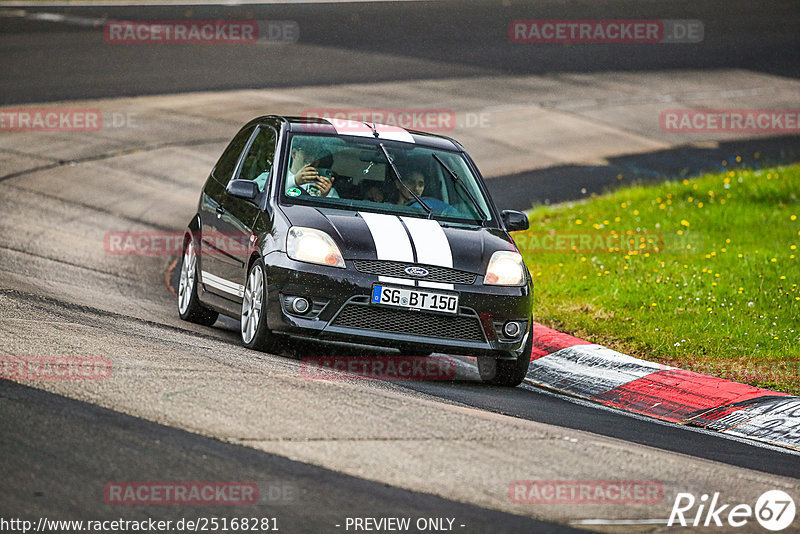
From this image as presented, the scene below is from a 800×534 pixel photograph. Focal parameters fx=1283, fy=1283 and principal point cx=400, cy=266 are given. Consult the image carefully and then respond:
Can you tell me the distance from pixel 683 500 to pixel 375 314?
9.82 ft

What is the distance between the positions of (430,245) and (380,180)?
40.5 inches

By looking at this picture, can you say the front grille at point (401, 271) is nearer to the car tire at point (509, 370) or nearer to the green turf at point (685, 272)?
the car tire at point (509, 370)

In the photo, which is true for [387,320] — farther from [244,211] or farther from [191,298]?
[191,298]

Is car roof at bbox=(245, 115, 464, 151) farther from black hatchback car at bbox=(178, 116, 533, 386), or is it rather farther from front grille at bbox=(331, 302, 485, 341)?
front grille at bbox=(331, 302, 485, 341)

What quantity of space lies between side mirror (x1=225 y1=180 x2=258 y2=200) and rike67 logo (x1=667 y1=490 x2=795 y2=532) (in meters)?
4.36

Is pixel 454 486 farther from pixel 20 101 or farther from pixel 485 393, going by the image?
pixel 20 101

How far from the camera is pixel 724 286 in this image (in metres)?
11.7

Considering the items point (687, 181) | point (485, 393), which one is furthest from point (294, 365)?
point (687, 181)

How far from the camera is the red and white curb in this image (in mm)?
8219

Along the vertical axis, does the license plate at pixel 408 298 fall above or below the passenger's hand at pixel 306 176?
below

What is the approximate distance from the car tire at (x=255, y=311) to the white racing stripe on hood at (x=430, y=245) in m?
1.04

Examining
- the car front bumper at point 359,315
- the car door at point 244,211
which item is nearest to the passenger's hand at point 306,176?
the car door at point 244,211

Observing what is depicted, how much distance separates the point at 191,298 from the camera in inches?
405

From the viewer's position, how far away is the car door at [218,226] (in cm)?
959
